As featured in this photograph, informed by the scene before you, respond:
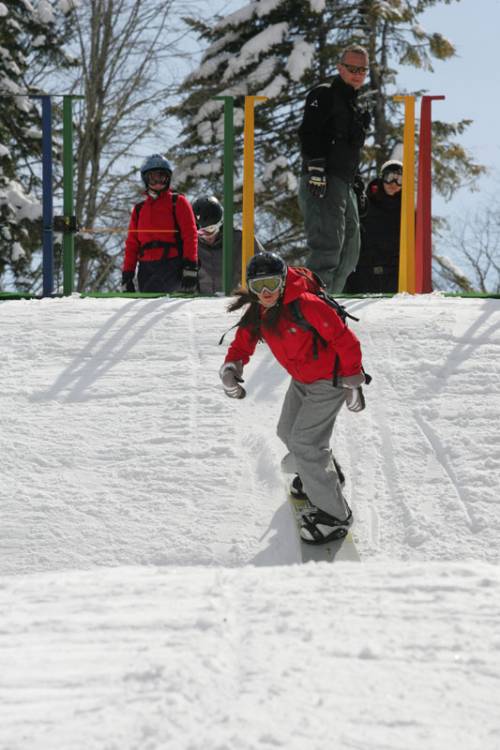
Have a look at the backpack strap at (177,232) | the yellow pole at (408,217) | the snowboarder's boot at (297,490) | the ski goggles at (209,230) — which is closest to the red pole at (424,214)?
the yellow pole at (408,217)

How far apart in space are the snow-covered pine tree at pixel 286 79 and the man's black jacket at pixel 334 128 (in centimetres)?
1023

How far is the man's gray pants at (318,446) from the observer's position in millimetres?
4809

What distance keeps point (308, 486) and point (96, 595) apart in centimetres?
132

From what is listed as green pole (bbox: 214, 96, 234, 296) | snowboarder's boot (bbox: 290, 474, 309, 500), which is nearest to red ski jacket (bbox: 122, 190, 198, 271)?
green pole (bbox: 214, 96, 234, 296)

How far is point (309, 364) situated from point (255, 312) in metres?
0.35

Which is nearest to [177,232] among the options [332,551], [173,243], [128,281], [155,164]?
[173,243]

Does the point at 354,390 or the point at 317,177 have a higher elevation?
→ the point at 317,177

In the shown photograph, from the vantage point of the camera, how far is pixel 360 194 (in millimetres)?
7812

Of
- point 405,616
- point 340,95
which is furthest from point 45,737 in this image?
point 340,95

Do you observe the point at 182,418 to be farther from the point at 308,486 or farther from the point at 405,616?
the point at 405,616

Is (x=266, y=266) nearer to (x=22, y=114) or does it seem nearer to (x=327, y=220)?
(x=327, y=220)

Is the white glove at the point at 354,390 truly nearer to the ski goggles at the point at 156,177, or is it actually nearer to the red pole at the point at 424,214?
the ski goggles at the point at 156,177

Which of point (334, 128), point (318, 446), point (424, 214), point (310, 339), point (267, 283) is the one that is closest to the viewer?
point (267, 283)

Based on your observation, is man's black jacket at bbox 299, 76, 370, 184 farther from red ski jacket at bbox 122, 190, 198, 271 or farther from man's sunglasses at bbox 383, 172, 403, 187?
man's sunglasses at bbox 383, 172, 403, 187
